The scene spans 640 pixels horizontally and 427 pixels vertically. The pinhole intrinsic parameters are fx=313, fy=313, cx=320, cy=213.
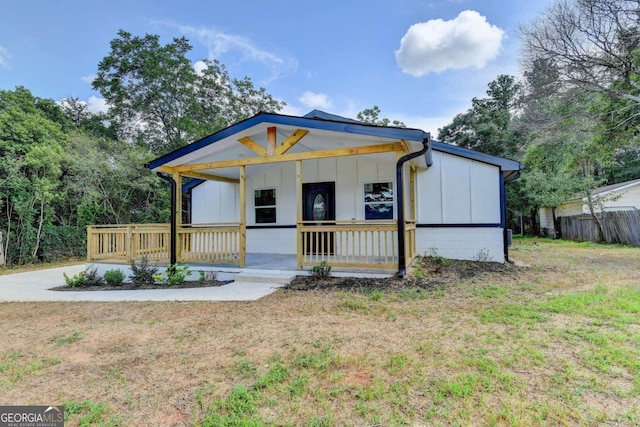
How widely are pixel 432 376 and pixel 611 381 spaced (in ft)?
4.30

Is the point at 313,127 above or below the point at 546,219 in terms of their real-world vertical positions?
above

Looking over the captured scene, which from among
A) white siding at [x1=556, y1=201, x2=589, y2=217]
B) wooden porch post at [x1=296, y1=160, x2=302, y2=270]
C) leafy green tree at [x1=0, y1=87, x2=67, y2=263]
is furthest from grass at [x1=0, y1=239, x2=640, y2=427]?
white siding at [x1=556, y1=201, x2=589, y2=217]

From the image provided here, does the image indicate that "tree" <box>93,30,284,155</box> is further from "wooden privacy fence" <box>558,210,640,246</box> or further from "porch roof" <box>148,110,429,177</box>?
"wooden privacy fence" <box>558,210,640,246</box>

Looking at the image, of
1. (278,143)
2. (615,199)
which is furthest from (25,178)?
(615,199)

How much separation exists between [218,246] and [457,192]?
239 inches

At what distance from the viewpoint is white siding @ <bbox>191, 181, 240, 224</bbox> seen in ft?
33.2

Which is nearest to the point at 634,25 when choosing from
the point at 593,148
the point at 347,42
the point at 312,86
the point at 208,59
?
the point at 593,148

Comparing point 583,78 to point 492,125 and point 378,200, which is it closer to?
point 378,200

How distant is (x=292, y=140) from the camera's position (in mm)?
6316

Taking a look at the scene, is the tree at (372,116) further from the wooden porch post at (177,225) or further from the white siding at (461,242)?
the wooden porch post at (177,225)

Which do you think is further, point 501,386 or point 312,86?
point 312,86

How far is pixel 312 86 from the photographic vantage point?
17.2m

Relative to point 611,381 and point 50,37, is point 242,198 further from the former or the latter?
point 50,37

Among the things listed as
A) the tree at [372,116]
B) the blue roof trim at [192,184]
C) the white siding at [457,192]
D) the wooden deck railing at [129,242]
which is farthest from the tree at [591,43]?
the wooden deck railing at [129,242]
